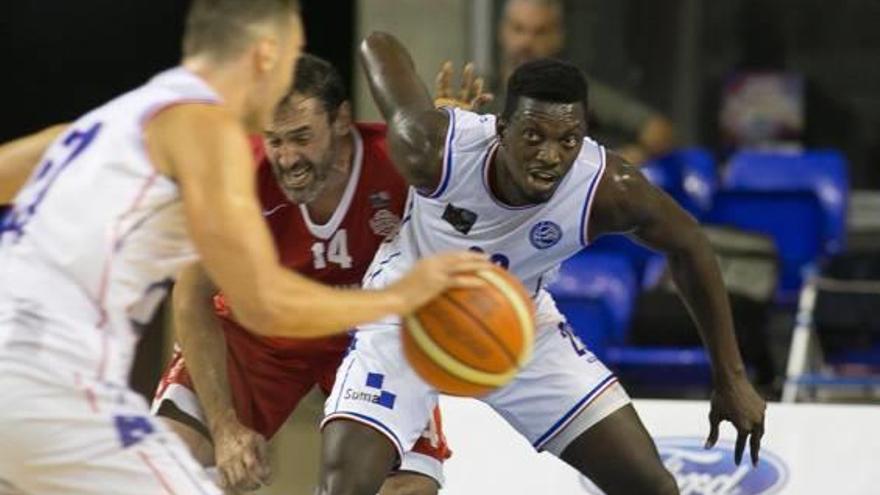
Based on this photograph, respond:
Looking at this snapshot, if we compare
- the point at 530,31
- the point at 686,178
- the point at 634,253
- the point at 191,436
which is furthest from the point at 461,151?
the point at 686,178

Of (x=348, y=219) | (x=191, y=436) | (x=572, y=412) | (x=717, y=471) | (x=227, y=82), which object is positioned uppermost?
(x=227, y=82)

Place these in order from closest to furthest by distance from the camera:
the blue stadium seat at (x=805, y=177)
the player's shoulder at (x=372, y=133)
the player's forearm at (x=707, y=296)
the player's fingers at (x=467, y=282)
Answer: the player's fingers at (x=467, y=282) → the player's forearm at (x=707, y=296) → the player's shoulder at (x=372, y=133) → the blue stadium seat at (x=805, y=177)

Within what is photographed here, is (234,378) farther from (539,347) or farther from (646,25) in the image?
(646,25)

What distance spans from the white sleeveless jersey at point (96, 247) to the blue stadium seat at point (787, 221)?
5.99 m

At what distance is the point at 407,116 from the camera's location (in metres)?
5.03

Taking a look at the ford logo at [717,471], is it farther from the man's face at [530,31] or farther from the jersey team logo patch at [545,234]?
the man's face at [530,31]

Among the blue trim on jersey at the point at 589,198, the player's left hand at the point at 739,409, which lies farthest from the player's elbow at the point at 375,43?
the player's left hand at the point at 739,409

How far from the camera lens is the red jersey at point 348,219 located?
17.6ft

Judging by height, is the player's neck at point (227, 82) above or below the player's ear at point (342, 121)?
above

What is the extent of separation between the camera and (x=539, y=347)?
528 centimetres

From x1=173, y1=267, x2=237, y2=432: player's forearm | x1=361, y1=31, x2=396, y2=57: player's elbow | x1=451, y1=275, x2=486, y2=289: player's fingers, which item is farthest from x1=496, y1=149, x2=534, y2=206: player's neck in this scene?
x1=451, y1=275, x2=486, y2=289: player's fingers

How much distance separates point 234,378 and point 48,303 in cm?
190

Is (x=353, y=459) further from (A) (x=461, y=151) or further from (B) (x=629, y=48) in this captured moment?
(B) (x=629, y=48)

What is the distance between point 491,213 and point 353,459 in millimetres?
689
